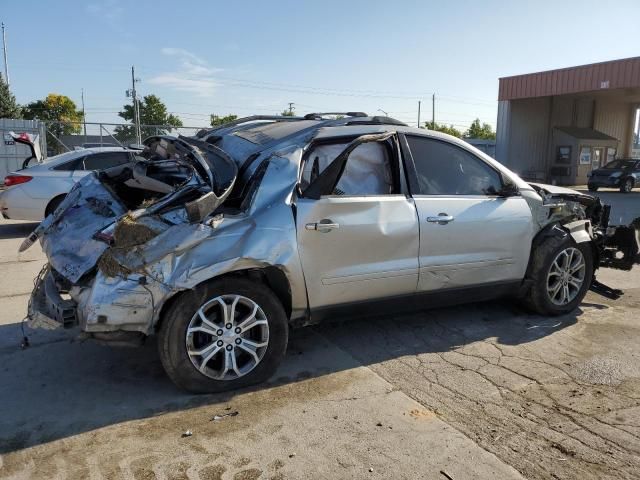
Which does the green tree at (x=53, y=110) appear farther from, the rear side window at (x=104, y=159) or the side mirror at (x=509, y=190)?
the side mirror at (x=509, y=190)

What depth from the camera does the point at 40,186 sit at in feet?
30.1

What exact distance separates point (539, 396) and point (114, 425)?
2.70 metres

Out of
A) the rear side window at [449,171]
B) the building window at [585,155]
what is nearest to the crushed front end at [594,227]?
the rear side window at [449,171]

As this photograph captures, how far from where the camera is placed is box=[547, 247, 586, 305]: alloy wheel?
16.2 feet

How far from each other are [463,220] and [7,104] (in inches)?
1843

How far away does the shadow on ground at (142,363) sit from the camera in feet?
10.6

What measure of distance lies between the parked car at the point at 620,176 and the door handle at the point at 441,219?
23.0 m

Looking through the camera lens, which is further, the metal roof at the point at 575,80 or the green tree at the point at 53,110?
the green tree at the point at 53,110

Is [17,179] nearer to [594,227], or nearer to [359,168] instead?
[359,168]

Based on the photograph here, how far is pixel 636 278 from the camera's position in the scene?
6785mm

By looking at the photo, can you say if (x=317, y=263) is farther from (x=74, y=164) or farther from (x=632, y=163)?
(x=632, y=163)

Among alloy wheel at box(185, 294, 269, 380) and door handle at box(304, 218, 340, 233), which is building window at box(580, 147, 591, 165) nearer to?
door handle at box(304, 218, 340, 233)

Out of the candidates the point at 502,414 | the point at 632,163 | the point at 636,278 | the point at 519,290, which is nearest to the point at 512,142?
the point at 632,163

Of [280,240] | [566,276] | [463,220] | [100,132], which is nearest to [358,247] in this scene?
[280,240]
